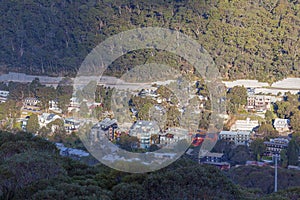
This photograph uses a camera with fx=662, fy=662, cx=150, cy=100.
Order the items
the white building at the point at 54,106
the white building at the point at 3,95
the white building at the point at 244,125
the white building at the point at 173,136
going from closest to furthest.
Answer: the white building at the point at 173,136, the white building at the point at 244,125, the white building at the point at 54,106, the white building at the point at 3,95

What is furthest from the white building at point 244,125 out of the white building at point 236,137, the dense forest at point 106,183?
the dense forest at point 106,183

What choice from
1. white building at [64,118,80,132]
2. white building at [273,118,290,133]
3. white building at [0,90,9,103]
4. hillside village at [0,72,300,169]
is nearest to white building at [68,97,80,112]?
hillside village at [0,72,300,169]

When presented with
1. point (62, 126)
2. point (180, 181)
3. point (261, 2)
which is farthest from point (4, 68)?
point (180, 181)

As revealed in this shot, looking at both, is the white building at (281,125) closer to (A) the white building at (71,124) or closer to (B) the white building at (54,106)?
(A) the white building at (71,124)

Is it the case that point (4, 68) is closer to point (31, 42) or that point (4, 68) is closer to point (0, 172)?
point (31, 42)

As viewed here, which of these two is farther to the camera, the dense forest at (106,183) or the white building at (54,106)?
the white building at (54,106)

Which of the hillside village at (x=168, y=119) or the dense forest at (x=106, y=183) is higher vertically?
A: the hillside village at (x=168, y=119)
